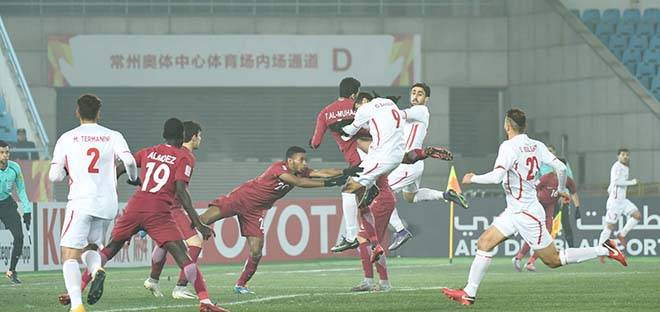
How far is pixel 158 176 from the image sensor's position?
1579cm

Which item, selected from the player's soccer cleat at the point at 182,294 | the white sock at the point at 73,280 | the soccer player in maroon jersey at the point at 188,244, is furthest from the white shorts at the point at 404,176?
the white sock at the point at 73,280

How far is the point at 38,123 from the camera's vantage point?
36.3 meters

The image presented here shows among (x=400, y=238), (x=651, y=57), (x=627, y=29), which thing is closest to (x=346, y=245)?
(x=400, y=238)

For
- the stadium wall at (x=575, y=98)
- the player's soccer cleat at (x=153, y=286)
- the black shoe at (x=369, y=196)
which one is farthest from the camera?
the stadium wall at (x=575, y=98)

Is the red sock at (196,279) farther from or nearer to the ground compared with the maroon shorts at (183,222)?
nearer to the ground

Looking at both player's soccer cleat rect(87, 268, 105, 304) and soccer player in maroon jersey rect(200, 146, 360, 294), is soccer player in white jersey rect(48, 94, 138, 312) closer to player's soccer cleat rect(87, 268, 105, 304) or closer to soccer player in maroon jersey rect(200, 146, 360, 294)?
player's soccer cleat rect(87, 268, 105, 304)

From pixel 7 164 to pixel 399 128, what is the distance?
7898 mm

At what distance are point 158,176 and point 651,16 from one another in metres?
31.9

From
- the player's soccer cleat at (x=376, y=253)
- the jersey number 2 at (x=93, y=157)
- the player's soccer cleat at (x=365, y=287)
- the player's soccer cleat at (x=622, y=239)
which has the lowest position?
the player's soccer cleat at (x=622, y=239)

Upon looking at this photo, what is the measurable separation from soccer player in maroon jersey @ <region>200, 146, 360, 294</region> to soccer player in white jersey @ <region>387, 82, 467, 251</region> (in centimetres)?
143

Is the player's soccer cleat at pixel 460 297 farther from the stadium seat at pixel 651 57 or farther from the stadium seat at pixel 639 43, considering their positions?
the stadium seat at pixel 639 43

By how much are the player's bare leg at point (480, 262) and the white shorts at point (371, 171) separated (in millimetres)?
2588

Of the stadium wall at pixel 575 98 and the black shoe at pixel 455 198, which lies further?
the stadium wall at pixel 575 98

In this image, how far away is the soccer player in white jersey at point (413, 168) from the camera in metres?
19.1
